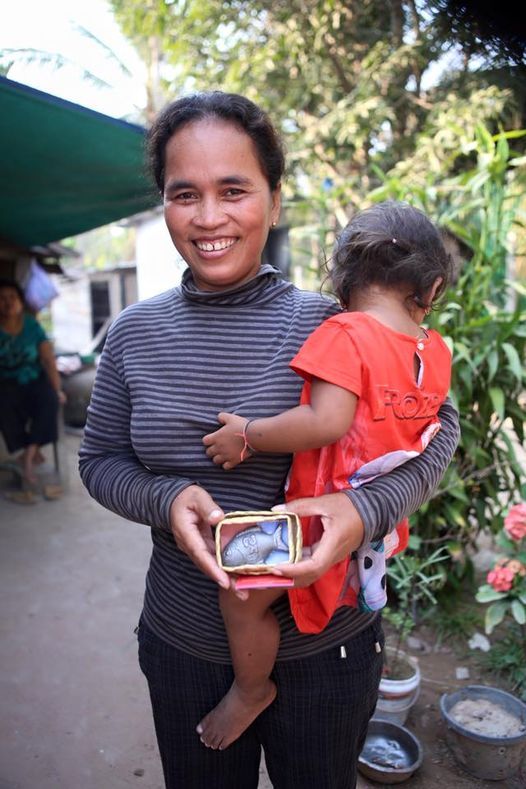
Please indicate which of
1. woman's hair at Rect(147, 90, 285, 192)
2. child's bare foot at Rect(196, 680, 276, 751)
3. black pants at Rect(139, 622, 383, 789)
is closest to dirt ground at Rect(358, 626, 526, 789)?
black pants at Rect(139, 622, 383, 789)

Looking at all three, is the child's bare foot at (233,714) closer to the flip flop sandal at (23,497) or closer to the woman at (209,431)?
the woman at (209,431)

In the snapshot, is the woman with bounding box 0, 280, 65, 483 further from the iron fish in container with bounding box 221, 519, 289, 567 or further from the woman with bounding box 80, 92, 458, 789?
the iron fish in container with bounding box 221, 519, 289, 567

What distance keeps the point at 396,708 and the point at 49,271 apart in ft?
18.3

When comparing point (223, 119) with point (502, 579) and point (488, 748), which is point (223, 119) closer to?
point (502, 579)

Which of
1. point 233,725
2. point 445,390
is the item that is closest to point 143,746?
point 233,725

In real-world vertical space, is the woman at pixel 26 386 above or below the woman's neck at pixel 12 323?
below

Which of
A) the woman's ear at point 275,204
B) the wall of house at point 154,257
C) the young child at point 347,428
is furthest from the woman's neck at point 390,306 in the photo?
the wall of house at point 154,257

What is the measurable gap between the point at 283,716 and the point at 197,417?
0.60m

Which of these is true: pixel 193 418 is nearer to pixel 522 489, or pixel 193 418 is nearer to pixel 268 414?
pixel 268 414

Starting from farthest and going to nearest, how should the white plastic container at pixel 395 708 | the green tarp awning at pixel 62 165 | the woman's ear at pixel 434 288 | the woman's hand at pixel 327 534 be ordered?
the green tarp awning at pixel 62 165
the white plastic container at pixel 395 708
the woman's ear at pixel 434 288
the woman's hand at pixel 327 534

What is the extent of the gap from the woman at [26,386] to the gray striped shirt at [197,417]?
4.20 m

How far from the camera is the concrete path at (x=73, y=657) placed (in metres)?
2.39

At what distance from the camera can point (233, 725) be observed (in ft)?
3.88

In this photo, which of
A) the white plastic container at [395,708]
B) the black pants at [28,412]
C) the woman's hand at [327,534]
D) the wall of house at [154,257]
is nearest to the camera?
the woman's hand at [327,534]
